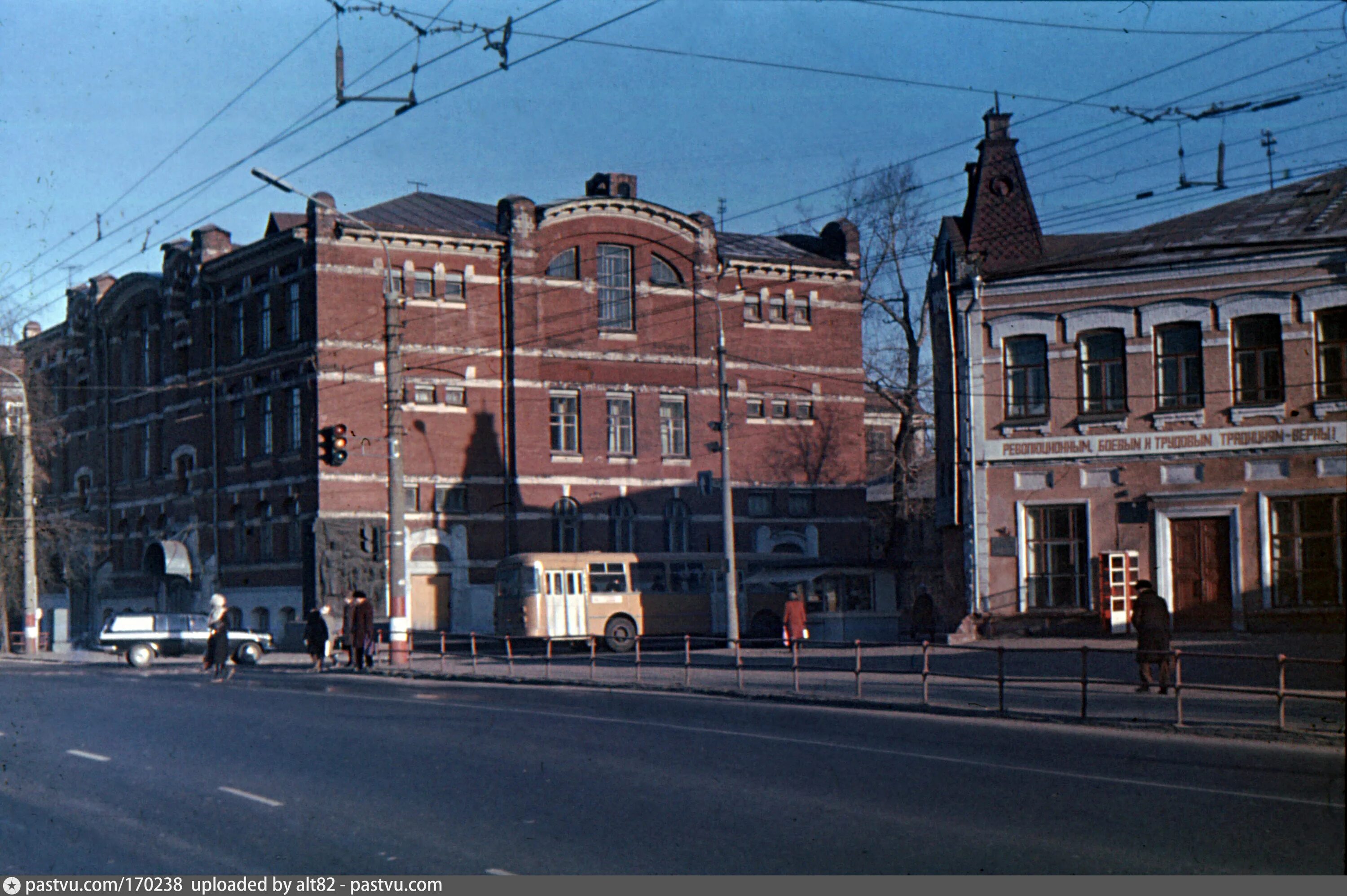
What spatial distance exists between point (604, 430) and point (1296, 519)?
96.3 ft

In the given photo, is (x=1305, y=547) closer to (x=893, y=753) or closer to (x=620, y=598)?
(x=893, y=753)

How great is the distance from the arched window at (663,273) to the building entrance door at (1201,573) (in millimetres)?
27795

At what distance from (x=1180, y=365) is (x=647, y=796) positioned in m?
22.9

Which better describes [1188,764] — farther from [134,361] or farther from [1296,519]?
[134,361]

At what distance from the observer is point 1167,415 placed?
3195 centimetres

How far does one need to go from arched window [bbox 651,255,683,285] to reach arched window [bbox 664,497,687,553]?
27.2 feet

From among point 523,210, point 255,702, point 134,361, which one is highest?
point 523,210

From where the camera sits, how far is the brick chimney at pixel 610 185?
60000 millimetres

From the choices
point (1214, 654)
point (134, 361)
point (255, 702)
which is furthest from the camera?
point (134, 361)

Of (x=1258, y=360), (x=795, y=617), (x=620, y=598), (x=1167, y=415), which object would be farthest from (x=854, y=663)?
(x=620, y=598)

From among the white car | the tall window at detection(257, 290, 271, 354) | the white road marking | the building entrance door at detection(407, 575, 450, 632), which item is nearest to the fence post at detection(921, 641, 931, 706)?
the white road marking

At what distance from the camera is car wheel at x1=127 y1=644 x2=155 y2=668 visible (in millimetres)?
41969

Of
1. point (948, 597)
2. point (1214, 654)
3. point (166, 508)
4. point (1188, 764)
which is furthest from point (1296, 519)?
point (166, 508)

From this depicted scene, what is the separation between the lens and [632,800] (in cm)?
1218
